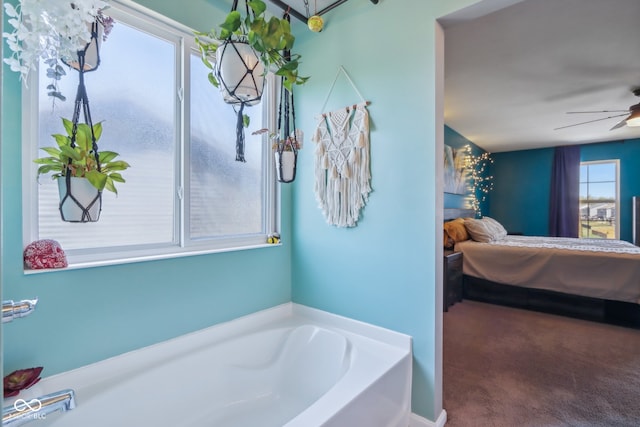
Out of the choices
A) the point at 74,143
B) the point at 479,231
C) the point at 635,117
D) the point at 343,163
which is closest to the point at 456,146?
the point at 479,231

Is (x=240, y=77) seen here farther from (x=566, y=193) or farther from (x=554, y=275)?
(x=566, y=193)

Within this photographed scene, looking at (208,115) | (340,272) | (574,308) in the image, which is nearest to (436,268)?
(340,272)

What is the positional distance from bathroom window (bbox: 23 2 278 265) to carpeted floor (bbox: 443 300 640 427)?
1845 millimetres

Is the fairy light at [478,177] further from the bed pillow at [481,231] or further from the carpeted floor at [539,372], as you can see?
the carpeted floor at [539,372]

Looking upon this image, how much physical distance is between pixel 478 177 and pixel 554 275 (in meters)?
2.81

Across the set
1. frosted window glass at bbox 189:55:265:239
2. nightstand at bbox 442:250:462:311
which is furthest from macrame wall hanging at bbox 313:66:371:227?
nightstand at bbox 442:250:462:311

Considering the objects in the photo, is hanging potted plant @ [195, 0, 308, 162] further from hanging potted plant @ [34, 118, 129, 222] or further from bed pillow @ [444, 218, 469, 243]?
bed pillow @ [444, 218, 469, 243]

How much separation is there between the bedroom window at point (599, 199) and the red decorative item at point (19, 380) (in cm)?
773

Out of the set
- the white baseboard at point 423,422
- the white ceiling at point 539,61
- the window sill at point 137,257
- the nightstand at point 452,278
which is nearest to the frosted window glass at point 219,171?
the window sill at point 137,257

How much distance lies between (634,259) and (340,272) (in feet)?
10.3

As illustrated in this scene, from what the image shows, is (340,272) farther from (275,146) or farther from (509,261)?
(509,261)

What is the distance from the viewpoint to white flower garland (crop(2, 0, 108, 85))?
3.01ft

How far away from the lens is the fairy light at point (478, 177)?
17.0ft

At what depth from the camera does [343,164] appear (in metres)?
1.94
